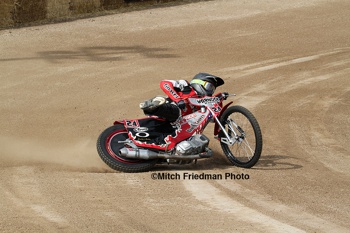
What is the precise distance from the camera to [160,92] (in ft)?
46.2

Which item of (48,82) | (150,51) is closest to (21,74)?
(48,82)

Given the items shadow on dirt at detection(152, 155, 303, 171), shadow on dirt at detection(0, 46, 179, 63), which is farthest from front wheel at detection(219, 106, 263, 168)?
shadow on dirt at detection(0, 46, 179, 63)

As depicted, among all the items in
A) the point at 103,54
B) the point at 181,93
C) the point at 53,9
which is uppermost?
the point at 53,9

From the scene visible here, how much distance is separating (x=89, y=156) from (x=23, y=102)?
3.94 meters

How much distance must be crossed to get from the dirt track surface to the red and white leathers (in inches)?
30.7

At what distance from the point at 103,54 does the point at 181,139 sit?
8.06 m

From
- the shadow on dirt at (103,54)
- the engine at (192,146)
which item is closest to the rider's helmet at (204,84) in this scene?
the engine at (192,146)

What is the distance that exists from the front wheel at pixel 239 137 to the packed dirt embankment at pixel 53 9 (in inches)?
444

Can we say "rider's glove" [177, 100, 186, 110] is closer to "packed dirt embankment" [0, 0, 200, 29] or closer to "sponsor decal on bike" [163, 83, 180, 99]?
"sponsor decal on bike" [163, 83, 180, 99]

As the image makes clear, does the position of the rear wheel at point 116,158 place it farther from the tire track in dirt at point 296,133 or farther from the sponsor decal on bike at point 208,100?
the sponsor decal on bike at point 208,100

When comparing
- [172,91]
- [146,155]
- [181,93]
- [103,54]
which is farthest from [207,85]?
[103,54]

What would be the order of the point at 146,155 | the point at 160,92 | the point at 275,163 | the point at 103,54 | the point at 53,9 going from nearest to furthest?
the point at 146,155 → the point at 275,163 → the point at 160,92 → the point at 103,54 → the point at 53,9

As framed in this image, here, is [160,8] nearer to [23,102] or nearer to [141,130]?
[23,102]

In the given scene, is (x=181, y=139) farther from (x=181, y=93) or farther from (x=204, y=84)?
(x=204, y=84)
